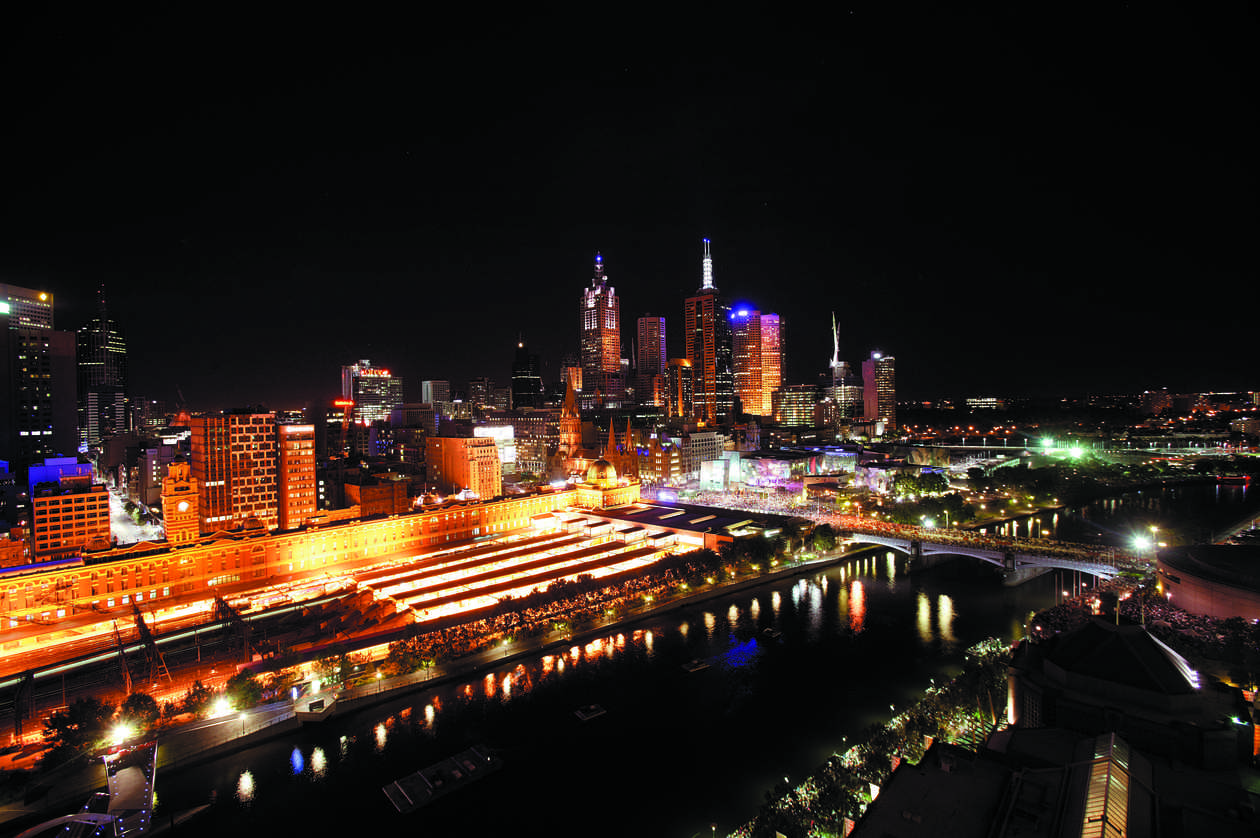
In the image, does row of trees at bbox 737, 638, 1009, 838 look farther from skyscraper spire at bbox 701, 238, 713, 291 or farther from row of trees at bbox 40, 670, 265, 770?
skyscraper spire at bbox 701, 238, 713, 291

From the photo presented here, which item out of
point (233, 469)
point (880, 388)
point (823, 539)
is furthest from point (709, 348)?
point (233, 469)

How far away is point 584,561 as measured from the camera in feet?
111

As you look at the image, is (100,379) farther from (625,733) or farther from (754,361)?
(754,361)

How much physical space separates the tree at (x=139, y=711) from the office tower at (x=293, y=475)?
2330 cm

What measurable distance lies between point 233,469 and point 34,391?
26.0 m

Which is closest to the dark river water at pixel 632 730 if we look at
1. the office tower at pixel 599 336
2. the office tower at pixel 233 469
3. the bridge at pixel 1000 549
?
the bridge at pixel 1000 549

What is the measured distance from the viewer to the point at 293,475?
4056 centimetres

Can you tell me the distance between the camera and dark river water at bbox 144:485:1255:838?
15.6m

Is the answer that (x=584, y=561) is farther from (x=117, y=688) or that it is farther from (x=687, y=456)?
(x=687, y=456)

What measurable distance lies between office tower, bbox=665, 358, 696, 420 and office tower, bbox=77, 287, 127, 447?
8206cm

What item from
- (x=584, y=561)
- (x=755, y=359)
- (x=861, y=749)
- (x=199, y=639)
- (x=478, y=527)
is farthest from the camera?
(x=755, y=359)

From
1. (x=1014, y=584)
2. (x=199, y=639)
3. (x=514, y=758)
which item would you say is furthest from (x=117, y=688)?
(x=1014, y=584)

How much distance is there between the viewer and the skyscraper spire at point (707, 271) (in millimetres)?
123062

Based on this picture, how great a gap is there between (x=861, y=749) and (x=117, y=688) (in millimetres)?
22314
